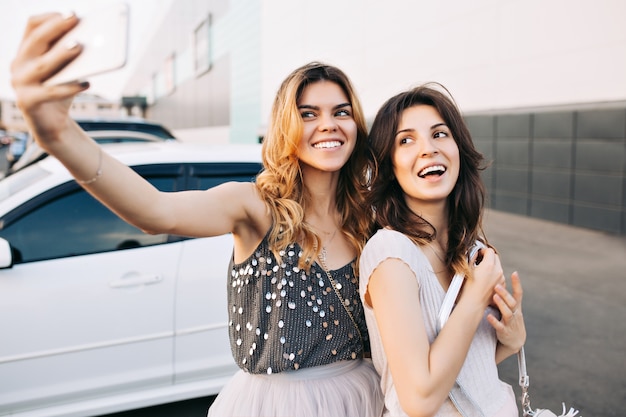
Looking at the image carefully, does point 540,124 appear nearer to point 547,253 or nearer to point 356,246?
point 547,253

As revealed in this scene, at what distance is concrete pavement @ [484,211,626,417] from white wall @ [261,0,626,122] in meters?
2.27

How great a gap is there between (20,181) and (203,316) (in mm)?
1333

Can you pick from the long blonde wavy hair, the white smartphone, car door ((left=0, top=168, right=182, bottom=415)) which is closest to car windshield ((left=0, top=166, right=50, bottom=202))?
car door ((left=0, top=168, right=182, bottom=415))

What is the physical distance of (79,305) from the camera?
2820 millimetres

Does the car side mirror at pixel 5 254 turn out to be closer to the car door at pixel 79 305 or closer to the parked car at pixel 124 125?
the car door at pixel 79 305

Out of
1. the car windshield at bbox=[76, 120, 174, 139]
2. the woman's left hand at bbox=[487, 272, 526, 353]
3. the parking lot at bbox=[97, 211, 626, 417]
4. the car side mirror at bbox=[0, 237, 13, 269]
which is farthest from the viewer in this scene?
the car windshield at bbox=[76, 120, 174, 139]

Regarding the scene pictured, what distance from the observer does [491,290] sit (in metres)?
1.47

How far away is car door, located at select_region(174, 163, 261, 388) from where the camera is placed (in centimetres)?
304

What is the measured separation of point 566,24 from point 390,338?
8445 millimetres

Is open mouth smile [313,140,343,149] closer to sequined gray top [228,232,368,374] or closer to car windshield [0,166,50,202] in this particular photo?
sequined gray top [228,232,368,374]

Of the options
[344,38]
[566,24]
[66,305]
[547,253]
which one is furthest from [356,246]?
[344,38]

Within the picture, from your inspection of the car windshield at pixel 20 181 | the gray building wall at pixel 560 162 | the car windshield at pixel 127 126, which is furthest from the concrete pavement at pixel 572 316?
the car windshield at pixel 127 126

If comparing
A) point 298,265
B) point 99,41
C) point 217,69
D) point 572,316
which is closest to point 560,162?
point 572,316

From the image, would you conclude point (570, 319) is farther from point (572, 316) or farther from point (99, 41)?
point (99, 41)
